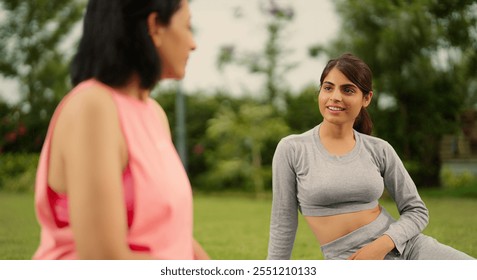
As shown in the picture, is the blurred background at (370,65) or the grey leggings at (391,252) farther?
the blurred background at (370,65)

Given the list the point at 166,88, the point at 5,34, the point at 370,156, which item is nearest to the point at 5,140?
the point at 5,34

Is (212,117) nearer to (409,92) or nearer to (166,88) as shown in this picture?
(166,88)

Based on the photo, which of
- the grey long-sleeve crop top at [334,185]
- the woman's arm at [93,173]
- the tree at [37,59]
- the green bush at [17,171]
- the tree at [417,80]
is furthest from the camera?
the green bush at [17,171]

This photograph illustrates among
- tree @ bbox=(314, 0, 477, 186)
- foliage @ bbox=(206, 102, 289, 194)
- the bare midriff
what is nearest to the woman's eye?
the bare midriff

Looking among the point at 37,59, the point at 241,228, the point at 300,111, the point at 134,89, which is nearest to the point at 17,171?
the point at 37,59

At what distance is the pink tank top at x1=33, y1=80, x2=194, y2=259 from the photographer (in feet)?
2.27

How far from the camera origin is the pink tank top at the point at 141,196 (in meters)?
0.69

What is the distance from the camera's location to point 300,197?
4.81 ft

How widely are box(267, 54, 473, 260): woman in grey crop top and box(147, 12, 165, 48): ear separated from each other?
77 centimetres

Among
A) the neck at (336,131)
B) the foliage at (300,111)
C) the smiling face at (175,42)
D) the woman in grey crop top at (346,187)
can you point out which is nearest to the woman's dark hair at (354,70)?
the woman in grey crop top at (346,187)

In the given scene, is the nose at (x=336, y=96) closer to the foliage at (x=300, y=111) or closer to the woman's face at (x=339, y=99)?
the woman's face at (x=339, y=99)

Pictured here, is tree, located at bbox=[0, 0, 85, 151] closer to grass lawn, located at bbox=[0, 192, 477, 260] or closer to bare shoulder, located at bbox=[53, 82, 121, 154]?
grass lawn, located at bbox=[0, 192, 477, 260]

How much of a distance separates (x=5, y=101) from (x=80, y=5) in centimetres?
99

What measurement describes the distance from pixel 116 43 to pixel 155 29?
0.23 ft
